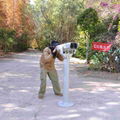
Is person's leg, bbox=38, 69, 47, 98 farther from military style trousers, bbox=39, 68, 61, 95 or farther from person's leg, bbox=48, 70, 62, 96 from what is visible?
person's leg, bbox=48, 70, 62, 96

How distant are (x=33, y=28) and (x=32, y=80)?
23.3m

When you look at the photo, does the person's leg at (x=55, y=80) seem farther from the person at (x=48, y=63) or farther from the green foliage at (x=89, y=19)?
the green foliage at (x=89, y=19)

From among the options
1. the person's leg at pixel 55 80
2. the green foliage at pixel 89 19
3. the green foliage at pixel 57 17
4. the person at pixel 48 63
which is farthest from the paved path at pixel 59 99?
the green foliage at pixel 57 17

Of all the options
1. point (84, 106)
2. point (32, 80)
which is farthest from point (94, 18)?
point (84, 106)

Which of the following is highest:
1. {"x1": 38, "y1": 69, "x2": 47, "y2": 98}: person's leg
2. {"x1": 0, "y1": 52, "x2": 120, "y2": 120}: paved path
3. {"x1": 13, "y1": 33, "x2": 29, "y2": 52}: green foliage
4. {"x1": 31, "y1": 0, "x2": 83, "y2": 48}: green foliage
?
{"x1": 31, "y1": 0, "x2": 83, "y2": 48}: green foliage

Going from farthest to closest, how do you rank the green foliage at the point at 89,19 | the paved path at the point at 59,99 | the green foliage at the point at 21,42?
the green foliage at the point at 21,42 < the green foliage at the point at 89,19 < the paved path at the point at 59,99

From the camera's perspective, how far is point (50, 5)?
24219mm

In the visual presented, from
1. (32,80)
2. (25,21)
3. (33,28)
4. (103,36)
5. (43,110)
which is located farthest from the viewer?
(33,28)

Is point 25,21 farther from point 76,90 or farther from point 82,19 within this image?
point 76,90

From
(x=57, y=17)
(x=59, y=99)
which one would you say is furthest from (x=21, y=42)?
(x=59, y=99)

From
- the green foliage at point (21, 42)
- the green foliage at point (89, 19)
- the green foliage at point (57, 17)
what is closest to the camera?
the green foliage at point (89, 19)

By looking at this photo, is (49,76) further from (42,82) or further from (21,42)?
(21,42)

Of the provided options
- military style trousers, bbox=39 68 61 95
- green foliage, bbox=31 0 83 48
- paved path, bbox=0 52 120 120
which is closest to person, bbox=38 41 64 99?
military style trousers, bbox=39 68 61 95

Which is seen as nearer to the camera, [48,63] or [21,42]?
[48,63]
